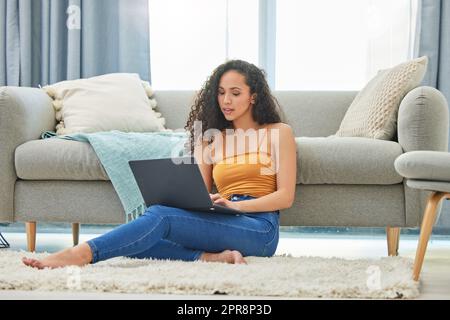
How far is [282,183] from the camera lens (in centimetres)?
236

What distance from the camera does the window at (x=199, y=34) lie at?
436cm

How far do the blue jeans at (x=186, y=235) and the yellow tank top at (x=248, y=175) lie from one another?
47 mm

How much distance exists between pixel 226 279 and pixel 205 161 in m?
0.73

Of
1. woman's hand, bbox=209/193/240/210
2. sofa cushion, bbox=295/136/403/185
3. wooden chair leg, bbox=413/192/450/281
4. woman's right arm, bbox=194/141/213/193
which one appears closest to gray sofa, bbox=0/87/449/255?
sofa cushion, bbox=295/136/403/185

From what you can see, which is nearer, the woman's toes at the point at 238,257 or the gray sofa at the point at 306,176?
the woman's toes at the point at 238,257

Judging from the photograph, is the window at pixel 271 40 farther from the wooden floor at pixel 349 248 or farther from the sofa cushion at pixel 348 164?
the sofa cushion at pixel 348 164

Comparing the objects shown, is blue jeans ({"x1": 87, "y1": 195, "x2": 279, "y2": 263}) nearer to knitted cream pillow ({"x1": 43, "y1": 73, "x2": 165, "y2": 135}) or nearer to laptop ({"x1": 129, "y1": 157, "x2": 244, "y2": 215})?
laptop ({"x1": 129, "y1": 157, "x2": 244, "y2": 215})

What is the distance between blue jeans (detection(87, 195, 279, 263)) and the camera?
202 cm

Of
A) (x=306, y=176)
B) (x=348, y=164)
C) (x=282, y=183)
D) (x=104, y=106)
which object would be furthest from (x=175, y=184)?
(x=104, y=106)

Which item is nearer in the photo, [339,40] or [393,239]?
[393,239]

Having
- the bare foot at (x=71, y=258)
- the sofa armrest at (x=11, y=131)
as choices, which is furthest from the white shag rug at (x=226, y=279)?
the sofa armrest at (x=11, y=131)

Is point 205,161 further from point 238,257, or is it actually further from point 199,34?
point 199,34
